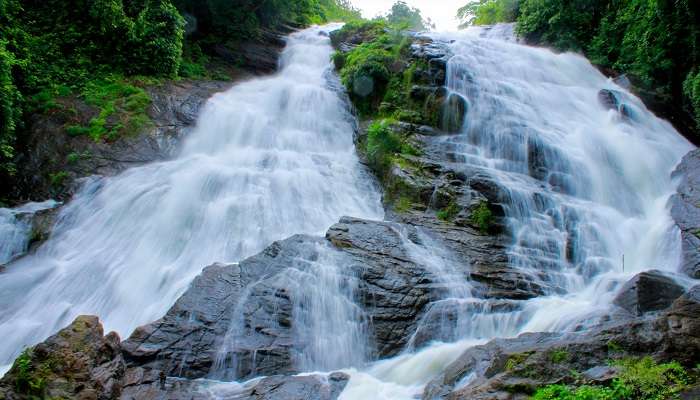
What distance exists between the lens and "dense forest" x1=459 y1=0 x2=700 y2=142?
51.0 ft

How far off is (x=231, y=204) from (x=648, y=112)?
13167 millimetres

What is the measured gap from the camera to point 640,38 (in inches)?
667

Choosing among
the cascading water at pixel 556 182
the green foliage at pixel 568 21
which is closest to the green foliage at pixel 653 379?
the cascading water at pixel 556 182

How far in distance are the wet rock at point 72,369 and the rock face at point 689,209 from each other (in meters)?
9.66

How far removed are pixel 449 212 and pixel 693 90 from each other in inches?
380

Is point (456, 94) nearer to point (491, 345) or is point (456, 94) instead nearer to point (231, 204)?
point (231, 204)

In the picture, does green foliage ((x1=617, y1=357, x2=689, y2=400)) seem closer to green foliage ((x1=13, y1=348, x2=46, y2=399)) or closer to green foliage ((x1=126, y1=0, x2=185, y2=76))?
green foliage ((x1=13, y1=348, x2=46, y2=399))

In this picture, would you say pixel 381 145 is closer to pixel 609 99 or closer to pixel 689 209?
pixel 689 209

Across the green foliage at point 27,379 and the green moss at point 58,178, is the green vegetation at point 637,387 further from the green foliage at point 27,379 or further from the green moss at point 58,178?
the green moss at point 58,178

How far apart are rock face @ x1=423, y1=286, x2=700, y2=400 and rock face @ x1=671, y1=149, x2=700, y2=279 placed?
421 cm

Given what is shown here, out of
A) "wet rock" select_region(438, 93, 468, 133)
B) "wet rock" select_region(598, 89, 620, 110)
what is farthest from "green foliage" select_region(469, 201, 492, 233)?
"wet rock" select_region(598, 89, 620, 110)

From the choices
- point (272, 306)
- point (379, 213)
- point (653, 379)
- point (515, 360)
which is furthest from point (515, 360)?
point (379, 213)

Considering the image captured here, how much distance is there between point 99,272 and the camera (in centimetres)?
955

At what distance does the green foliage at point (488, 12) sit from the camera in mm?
24047
